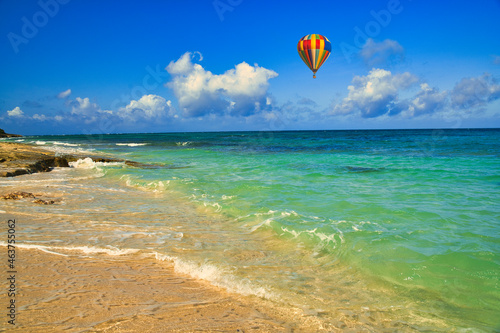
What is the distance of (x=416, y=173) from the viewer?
14727 millimetres

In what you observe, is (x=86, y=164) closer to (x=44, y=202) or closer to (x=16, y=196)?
(x=16, y=196)

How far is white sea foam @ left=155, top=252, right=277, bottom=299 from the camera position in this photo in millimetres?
3857

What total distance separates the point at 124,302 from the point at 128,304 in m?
0.07

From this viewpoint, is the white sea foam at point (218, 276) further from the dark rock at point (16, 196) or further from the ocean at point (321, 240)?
the dark rock at point (16, 196)

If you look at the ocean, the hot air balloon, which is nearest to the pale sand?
the ocean

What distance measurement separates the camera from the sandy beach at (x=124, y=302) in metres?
2.90

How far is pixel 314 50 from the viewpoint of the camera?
104 feet

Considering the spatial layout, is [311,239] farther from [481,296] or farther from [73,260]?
[73,260]

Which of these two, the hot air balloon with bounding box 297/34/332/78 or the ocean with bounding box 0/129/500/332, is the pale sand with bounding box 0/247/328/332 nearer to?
the ocean with bounding box 0/129/500/332

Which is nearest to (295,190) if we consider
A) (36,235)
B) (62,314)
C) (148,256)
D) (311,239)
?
(311,239)

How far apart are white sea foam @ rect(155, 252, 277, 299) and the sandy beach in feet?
0.40

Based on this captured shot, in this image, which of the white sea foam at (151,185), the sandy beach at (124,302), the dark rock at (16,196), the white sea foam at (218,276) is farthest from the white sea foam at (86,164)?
the white sea foam at (218,276)

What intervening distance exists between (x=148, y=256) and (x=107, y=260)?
23.6 inches

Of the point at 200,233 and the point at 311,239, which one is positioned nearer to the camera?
the point at 311,239
